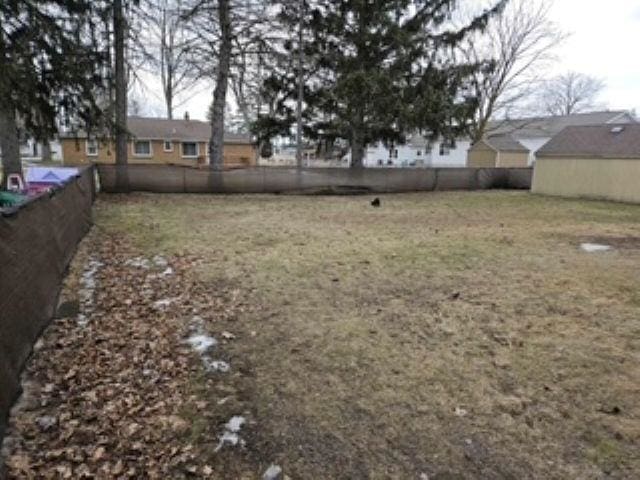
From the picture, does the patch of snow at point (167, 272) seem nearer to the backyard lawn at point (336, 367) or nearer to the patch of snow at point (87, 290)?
the backyard lawn at point (336, 367)

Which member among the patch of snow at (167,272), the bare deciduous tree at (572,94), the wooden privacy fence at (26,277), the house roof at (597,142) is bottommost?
the patch of snow at (167,272)

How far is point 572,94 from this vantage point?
48844 millimetres

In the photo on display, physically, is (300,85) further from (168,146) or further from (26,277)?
(168,146)

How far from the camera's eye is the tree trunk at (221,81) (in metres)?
16.1

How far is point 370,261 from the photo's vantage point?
6941mm

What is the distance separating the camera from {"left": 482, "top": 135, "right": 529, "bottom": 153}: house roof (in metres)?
36.9

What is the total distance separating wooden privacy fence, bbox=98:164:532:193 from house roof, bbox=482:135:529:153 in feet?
56.0

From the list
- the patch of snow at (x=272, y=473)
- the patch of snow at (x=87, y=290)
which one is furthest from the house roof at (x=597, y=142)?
the patch of snow at (x=272, y=473)

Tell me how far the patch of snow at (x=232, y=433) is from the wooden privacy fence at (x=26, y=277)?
1.17 m

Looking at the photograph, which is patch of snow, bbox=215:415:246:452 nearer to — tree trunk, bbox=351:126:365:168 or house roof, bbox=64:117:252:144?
tree trunk, bbox=351:126:365:168

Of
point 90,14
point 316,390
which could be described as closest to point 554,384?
point 316,390

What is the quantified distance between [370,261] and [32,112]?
7325mm

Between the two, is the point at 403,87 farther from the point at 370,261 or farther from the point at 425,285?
the point at 425,285

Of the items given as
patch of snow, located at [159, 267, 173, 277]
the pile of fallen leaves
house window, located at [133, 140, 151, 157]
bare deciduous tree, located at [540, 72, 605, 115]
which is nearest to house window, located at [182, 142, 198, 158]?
house window, located at [133, 140, 151, 157]
